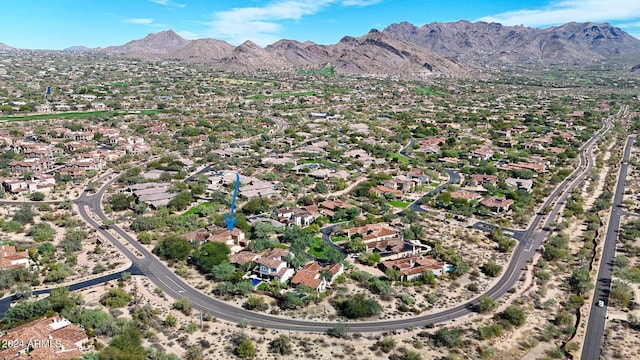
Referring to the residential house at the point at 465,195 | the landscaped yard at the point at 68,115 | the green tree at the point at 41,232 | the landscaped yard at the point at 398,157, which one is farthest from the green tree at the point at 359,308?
the landscaped yard at the point at 68,115

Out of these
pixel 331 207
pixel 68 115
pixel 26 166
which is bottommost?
pixel 26 166

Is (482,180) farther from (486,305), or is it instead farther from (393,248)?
(486,305)

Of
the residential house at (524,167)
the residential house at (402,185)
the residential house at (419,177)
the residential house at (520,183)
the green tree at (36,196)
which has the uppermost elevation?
the residential house at (524,167)

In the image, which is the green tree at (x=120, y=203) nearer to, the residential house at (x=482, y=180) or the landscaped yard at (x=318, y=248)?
the landscaped yard at (x=318, y=248)

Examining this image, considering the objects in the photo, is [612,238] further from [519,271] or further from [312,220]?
[312,220]

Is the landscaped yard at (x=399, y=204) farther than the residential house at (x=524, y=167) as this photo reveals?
No

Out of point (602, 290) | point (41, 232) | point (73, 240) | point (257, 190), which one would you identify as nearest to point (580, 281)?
point (602, 290)

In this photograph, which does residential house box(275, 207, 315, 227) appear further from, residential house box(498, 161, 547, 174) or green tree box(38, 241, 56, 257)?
residential house box(498, 161, 547, 174)
